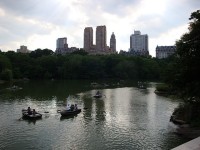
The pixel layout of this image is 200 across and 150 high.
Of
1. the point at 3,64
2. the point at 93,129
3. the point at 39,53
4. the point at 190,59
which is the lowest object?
the point at 93,129

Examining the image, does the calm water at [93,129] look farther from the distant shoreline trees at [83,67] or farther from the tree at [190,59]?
the distant shoreline trees at [83,67]

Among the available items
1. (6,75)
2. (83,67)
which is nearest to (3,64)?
(6,75)

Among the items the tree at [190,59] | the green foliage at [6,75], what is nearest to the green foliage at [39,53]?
the green foliage at [6,75]

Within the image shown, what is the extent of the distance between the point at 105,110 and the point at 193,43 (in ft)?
66.9

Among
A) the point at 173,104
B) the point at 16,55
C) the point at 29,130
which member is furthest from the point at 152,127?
the point at 16,55

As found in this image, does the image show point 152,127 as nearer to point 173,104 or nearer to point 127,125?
point 127,125

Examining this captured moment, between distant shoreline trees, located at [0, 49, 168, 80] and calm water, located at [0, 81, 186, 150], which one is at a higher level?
distant shoreline trees, located at [0, 49, 168, 80]

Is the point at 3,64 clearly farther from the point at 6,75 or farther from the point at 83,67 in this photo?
the point at 83,67

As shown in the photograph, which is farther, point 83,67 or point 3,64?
point 83,67

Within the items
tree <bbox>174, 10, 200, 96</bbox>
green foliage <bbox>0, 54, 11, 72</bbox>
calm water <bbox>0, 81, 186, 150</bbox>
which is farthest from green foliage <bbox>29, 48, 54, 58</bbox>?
tree <bbox>174, 10, 200, 96</bbox>

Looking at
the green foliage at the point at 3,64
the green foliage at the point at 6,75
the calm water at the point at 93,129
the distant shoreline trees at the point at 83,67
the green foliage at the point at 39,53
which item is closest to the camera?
the calm water at the point at 93,129

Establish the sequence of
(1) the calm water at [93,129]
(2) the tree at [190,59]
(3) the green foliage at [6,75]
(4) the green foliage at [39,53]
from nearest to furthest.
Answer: (1) the calm water at [93,129]
(2) the tree at [190,59]
(3) the green foliage at [6,75]
(4) the green foliage at [39,53]

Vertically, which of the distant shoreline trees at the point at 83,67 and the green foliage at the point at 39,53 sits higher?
the green foliage at the point at 39,53

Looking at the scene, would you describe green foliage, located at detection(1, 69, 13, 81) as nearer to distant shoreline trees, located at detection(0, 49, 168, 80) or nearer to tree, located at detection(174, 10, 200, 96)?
distant shoreline trees, located at detection(0, 49, 168, 80)
